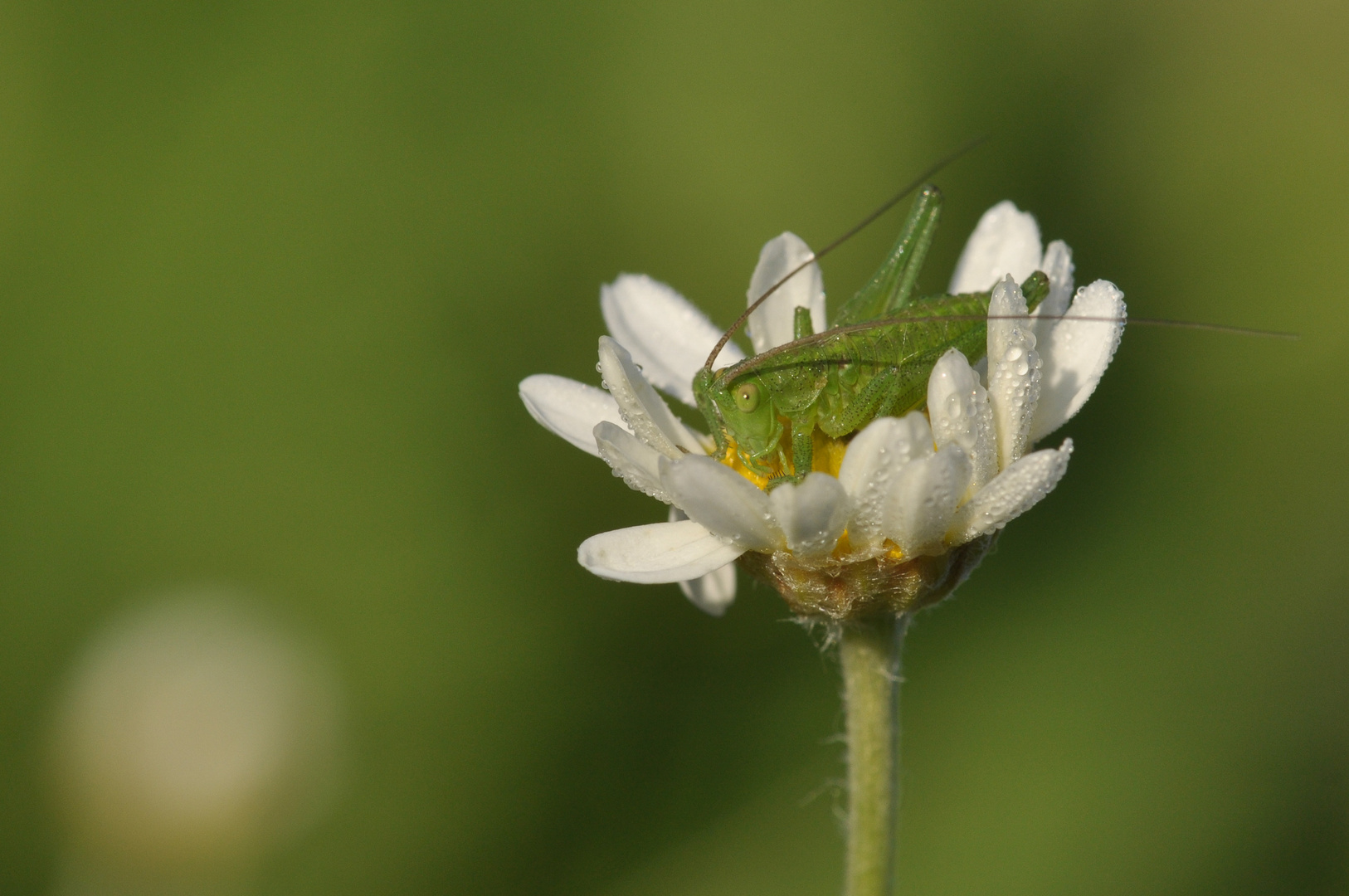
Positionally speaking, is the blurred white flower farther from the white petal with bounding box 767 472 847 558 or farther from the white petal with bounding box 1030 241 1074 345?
the white petal with bounding box 1030 241 1074 345

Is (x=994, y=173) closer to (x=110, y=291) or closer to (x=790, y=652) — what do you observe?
(x=790, y=652)

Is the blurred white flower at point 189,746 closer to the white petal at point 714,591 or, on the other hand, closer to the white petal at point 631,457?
the white petal at point 714,591

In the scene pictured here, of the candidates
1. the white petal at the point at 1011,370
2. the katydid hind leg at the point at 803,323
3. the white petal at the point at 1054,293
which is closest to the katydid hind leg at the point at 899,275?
the katydid hind leg at the point at 803,323

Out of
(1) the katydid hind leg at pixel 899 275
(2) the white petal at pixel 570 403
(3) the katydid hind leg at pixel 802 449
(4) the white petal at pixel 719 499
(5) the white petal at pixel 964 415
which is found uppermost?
(1) the katydid hind leg at pixel 899 275

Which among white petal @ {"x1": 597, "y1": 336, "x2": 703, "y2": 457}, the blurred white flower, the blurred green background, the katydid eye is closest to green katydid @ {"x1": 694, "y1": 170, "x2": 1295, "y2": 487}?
the katydid eye

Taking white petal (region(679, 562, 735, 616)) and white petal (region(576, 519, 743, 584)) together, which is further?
white petal (region(679, 562, 735, 616))

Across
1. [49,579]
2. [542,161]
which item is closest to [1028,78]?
[542,161]
